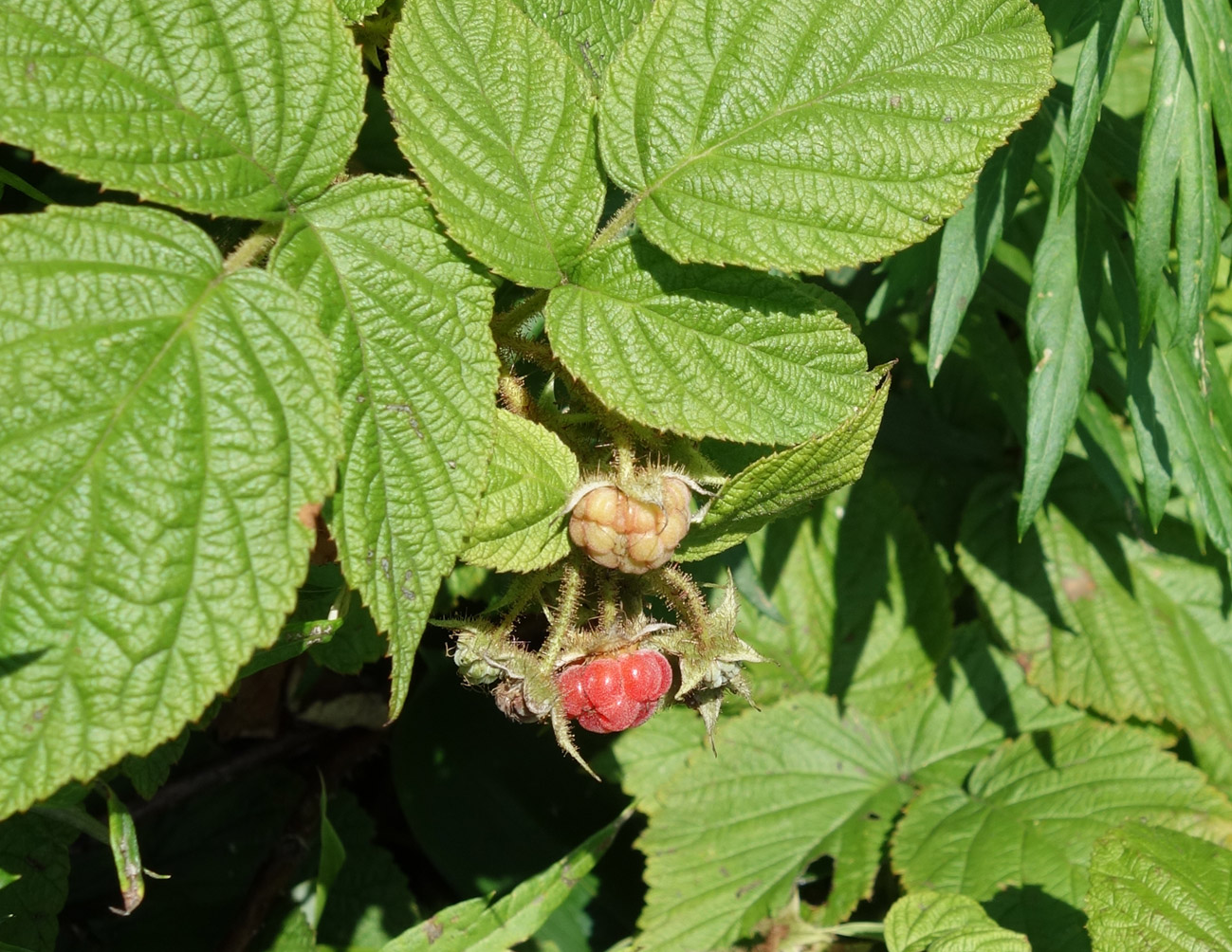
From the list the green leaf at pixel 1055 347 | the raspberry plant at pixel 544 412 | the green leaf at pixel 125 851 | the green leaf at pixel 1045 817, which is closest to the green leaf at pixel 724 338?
the raspberry plant at pixel 544 412

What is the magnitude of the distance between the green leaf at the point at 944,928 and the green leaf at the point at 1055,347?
0.57 meters

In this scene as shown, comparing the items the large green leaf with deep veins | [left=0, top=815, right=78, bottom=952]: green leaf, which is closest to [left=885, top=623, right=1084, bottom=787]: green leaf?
the large green leaf with deep veins

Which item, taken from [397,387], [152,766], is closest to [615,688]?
[397,387]

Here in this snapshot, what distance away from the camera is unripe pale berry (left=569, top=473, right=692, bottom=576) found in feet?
3.21

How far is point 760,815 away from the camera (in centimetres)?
187

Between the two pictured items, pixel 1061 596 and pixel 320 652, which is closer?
pixel 320 652

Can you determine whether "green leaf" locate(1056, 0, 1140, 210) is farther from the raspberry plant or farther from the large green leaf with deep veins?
the large green leaf with deep veins

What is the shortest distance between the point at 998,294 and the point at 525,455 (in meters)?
1.17

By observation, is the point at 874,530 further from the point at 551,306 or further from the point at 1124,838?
the point at 551,306

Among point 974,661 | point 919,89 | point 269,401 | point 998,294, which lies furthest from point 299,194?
point 974,661

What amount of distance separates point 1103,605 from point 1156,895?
2.32ft

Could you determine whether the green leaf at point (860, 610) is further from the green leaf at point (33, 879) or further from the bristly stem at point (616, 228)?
the green leaf at point (33, 879)

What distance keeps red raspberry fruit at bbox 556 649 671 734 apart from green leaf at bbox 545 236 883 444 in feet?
0.84

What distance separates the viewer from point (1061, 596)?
6.73 feet
